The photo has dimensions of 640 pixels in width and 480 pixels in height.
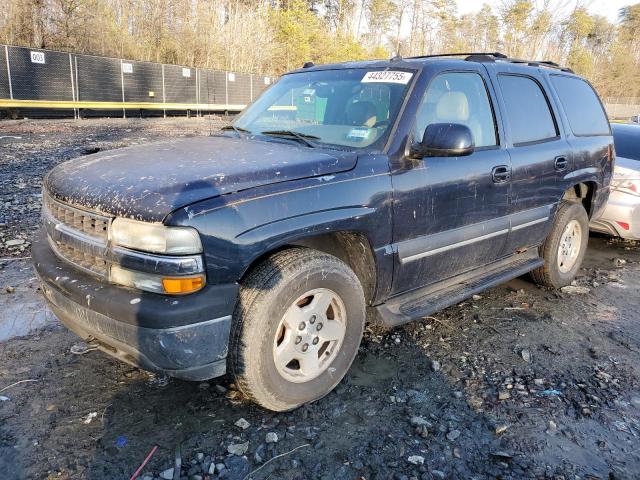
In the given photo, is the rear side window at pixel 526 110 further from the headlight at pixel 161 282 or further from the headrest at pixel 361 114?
the headlight at pixel 161 282

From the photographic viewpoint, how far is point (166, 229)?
7.59ft

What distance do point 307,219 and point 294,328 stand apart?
0.60m

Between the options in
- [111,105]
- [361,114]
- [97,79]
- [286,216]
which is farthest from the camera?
[111,105]

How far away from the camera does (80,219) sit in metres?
2.64

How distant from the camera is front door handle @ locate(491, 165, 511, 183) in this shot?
12.2ft

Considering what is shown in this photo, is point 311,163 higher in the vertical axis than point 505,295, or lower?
higher

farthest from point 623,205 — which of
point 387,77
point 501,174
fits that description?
point 387,77

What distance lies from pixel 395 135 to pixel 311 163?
65cm

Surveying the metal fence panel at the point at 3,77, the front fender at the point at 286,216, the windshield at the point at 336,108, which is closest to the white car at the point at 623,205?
the windshield at the point at 336,108

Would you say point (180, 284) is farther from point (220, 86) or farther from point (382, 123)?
point (220, 86)

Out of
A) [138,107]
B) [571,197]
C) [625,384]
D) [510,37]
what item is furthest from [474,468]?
[510,37]

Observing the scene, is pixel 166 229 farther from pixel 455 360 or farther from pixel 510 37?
pixel 510 37

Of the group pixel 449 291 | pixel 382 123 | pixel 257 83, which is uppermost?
pixel 257 83

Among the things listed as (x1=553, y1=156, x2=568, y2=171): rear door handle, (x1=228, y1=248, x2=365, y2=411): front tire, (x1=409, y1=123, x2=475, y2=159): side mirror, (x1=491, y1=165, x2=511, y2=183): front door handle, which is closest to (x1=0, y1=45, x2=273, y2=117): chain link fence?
(x1=553, y1=156, x2=568, y2=171): rear door handle
